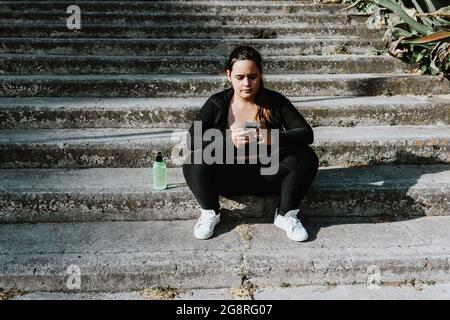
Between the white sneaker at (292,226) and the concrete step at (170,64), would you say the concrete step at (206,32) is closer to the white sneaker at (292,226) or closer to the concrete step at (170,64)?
the concrete step at (170,64)

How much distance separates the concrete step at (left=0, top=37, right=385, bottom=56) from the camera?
464 centimetres

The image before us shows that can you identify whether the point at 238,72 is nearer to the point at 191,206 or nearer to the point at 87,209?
the point at 191,206

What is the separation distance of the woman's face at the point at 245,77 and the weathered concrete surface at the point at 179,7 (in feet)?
10.6

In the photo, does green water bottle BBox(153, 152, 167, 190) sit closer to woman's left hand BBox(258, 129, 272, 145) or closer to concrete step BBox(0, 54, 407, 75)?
woman's left hand BBox(258, 129, 272, 145)

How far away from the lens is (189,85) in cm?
404

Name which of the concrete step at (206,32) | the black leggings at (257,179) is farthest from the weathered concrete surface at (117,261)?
the concrete step at (206,32)

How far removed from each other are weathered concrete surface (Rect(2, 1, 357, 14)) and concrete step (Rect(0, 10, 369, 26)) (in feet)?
0.63

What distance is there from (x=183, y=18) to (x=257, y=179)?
10.8ft

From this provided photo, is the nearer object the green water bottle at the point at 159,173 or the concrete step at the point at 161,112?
the green water bottle at the point at 159,173

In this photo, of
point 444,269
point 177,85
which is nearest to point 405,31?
point 177,85

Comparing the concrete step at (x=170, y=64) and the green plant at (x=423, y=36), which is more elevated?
the green plant at (x=423, y=36)

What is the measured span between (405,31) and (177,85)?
2386mm

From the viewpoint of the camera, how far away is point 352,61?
4.46 meters

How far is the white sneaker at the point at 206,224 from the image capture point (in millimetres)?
2688
